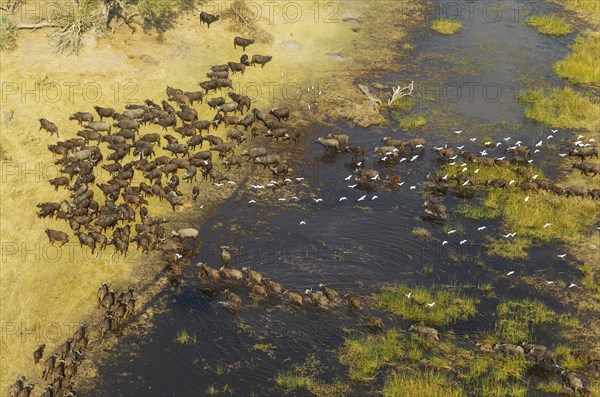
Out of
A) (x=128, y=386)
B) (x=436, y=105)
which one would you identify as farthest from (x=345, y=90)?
(x=128, y=386)

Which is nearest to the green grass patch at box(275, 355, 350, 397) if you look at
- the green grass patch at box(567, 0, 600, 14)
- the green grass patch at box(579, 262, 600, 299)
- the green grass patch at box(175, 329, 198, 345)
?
the green grass patch at box(175, 329, 198, 345)

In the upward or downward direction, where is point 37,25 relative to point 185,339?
upward

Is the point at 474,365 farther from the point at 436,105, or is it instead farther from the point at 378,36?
the point at 378,36

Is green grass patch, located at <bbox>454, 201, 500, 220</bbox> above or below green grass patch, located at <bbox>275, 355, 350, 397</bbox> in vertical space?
above

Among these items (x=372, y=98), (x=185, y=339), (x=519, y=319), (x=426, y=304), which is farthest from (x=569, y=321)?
(x=372, y=98)

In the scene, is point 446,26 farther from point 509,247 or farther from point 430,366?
point 430,366

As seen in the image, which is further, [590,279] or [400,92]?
[400,92]

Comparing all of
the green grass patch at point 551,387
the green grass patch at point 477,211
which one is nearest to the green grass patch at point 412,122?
the green grass patch at point 477,211

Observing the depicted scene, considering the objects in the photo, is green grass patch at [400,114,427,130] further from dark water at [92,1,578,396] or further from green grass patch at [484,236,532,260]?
green grass patch at [484,236,532,260]
